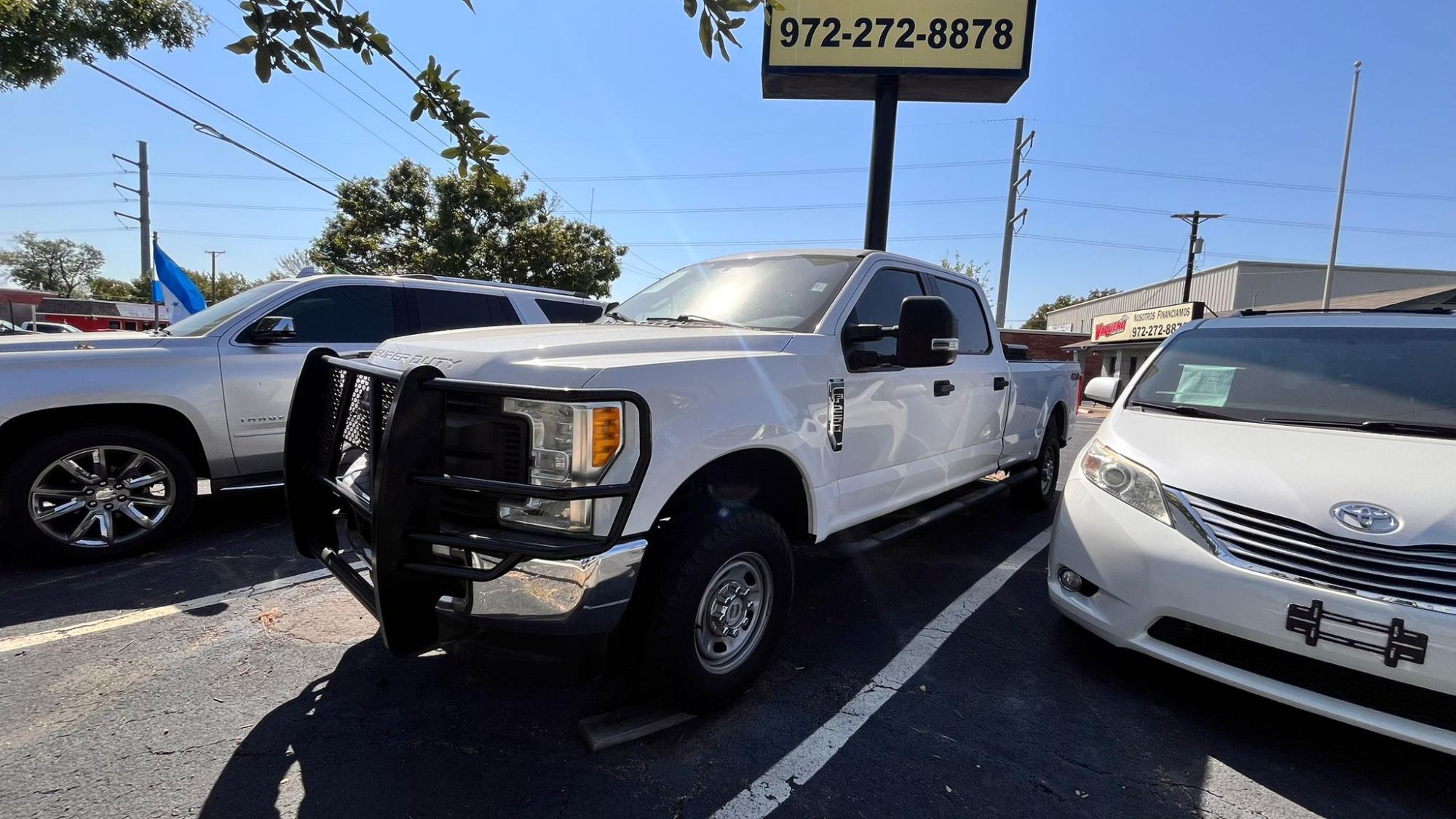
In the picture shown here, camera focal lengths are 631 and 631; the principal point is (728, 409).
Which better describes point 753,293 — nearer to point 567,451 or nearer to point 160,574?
point 567,451

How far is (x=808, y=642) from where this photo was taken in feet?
10.3

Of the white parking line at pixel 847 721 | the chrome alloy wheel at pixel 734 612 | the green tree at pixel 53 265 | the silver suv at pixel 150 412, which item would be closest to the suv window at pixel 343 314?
the silver suv at pixel 150 412

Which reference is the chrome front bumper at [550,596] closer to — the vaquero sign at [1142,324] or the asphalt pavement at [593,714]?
the asphalt pavement at [593,714]

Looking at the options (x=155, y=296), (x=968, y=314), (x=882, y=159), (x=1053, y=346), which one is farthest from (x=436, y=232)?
(x=1053, y=346)

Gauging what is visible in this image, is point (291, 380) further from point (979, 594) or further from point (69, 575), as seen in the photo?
point (979, 594)

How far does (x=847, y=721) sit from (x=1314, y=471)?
2.02 m

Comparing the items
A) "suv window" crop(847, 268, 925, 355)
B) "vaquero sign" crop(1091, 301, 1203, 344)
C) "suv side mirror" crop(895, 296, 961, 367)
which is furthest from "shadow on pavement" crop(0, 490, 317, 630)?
"vaquero sign" crop(1091, 301, 1203, 344)

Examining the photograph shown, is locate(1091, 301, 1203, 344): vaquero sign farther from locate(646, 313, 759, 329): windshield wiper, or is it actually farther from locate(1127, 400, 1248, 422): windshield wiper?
locate(646, 313, 759, 329): windshield wiper

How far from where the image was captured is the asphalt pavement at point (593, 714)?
2039mm

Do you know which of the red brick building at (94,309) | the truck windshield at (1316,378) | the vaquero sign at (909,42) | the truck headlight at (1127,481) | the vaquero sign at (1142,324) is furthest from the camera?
the red brick building at (94,309)

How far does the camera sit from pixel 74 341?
406 cm

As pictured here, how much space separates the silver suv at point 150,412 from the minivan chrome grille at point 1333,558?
5485 millimetres

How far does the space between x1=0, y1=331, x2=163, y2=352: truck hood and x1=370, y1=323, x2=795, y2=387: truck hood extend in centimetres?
280

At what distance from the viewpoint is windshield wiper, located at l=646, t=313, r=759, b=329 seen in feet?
10.1
